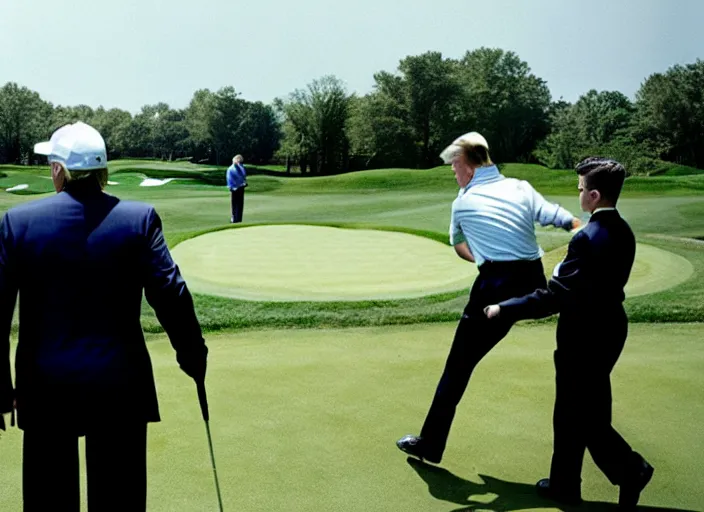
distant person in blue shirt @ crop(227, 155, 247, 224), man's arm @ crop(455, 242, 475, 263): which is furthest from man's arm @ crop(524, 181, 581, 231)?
distant person in blue shirt @ crop(227, 155, 247, 224)

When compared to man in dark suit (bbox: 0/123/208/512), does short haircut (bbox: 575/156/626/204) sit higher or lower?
higher

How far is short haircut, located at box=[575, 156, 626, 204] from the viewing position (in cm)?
254

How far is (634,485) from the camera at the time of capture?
98.5 inches

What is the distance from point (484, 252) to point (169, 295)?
4.34 ft

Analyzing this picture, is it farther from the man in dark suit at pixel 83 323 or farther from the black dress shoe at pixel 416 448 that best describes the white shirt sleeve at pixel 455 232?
the man in dark suit at pixel 83 323

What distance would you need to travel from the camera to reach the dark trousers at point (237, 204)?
12.4 metres

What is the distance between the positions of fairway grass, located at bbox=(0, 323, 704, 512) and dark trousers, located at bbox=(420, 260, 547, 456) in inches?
5.8

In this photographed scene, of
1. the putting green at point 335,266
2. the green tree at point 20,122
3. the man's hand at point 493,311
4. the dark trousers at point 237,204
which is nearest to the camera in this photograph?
the man's hand at point 493,311

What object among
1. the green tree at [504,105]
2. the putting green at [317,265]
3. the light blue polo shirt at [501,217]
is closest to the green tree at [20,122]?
the putting green at [317,265]

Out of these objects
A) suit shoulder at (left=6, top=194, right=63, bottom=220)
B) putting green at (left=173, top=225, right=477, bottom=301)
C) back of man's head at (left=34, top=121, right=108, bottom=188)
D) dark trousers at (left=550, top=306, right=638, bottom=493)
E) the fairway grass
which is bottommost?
putting green at (left=173, top=225, right=477, bottom=301)

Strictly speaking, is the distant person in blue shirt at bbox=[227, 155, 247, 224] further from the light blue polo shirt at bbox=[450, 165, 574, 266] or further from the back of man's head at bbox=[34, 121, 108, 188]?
the back of man's head at bbox=[34, 121, 108, 188]

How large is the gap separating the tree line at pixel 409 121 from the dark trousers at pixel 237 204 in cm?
171

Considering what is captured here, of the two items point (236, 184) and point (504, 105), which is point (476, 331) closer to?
point (236, 184)

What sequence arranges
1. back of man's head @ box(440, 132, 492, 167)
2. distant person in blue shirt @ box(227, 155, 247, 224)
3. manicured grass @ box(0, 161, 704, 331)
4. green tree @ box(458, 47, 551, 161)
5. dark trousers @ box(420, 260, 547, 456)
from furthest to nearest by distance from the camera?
1. green tree @ box(458, 47, 551, 161)
2. distant person in blue shirt @ box(227, 155, 247, 224)
3. manicured grass @ box(0, 161, 704, 331)
4. back of man's head @ box(440, 132, 492, 167)
5. dark trousers @ box(420, 260, 547, 456)
